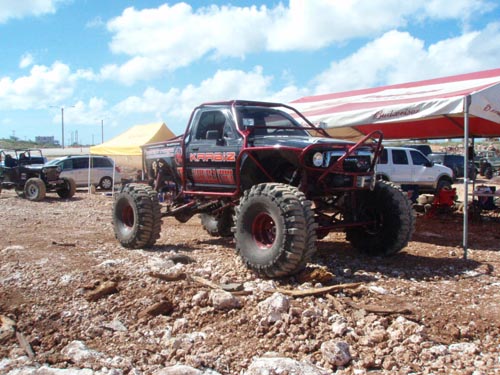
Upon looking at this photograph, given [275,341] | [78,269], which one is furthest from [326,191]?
[78,269]

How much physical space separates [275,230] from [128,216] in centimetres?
319

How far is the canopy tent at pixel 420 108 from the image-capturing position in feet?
26.5

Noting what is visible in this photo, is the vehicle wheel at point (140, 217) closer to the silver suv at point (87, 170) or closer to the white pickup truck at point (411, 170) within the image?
the white pickup truck at point (411, 170)

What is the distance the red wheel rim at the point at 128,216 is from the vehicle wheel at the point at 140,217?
0.08m

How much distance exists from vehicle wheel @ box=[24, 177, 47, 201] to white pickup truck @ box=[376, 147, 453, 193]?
36.2ft

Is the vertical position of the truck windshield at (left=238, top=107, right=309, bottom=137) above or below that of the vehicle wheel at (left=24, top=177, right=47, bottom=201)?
above

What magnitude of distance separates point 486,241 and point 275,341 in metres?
6.17

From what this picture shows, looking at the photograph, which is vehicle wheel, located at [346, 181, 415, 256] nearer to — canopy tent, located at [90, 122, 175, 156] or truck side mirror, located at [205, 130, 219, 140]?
truck side mirror, located at [205, 130, 219, 140]

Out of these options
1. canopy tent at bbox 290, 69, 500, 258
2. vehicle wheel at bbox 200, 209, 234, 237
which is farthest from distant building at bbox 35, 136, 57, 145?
vehicle wheel at bbox 200, 209, 234, 237

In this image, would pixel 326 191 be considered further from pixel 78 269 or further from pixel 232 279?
pixel 78 269

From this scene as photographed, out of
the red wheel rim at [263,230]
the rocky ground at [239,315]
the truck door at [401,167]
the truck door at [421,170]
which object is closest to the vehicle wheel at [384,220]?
the rocky ground at [239,315]

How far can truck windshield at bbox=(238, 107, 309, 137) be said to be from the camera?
741 centimetres

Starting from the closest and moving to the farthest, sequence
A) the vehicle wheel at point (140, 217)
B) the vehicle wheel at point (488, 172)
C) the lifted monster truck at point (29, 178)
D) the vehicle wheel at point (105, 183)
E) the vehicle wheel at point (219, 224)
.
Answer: the vehicle wheel at point (140, 217) → the vehicle wheel at point (219, 224) → the lifted monster truck at point (29, 178) → the vehicle wheel at point (105, 183) → the vehicle wheel at point (488, 172)

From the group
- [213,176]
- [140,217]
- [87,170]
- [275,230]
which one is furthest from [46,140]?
[275,230]
